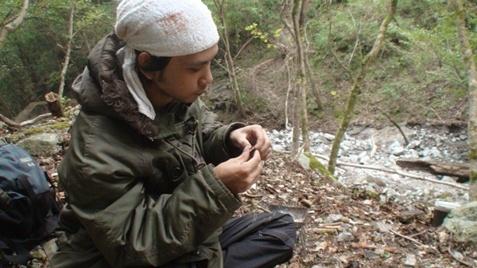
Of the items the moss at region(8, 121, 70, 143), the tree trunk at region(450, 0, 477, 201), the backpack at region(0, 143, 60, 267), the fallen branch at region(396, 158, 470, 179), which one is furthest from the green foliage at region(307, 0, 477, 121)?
the backpack at region(0, 143, 60, 267)

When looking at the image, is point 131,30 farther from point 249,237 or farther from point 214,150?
point 249,237

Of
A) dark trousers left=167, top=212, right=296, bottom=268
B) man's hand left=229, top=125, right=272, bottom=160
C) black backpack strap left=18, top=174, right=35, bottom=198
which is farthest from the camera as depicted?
black backpack strap left=18, top=174, right=35, bottom=198

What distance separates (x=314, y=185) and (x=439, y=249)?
2.05 m

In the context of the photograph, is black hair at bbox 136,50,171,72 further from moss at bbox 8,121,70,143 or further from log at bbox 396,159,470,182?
log at bbox 396,159,470,182

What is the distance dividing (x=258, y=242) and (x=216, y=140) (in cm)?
54

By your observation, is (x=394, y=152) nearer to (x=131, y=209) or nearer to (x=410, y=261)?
(x=410, y=261)

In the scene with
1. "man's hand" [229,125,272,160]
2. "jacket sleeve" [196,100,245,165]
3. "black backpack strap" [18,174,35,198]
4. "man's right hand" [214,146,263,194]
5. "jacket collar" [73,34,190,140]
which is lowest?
"black backpack strap" [18,174,35,198]

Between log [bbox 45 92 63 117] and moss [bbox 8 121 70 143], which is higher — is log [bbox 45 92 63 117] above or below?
below

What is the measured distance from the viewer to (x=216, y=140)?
2262mm

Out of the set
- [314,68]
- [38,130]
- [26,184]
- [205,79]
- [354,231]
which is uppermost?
[205,79]

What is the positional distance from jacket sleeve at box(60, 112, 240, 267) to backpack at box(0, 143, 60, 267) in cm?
94

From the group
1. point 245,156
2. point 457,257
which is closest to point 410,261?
point 457,257

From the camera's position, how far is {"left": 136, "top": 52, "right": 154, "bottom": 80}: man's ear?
1.77 metres

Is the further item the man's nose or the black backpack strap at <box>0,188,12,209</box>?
the black backpack strap at <box>0,188,12,209</box>
